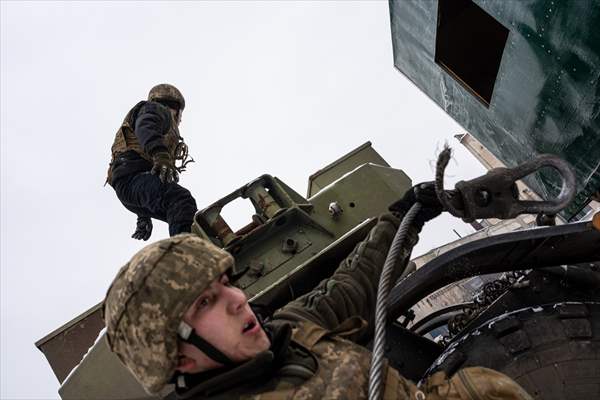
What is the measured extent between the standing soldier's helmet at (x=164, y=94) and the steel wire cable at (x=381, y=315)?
412 centimetres

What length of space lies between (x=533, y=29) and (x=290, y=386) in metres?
3.41

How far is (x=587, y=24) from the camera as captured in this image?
3.38 meters

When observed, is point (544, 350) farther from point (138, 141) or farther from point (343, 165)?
point (138, 141)

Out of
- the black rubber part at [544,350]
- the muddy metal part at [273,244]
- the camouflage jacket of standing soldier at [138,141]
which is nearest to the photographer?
the black rubber part at [544,350]

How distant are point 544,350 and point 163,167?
11.5 feet

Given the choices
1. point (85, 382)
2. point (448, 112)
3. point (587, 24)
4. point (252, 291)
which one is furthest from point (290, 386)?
point (448, 112)

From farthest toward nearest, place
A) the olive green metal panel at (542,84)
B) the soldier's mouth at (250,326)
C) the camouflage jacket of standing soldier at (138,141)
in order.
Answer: the camouflage jacket of standing soldier at (138,141) < the olive green metal panel at (542,84) < the soldier's mouth at (250,326)

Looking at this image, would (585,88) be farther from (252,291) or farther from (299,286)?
(252,291)

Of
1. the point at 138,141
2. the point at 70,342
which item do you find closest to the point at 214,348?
the point at 70,342

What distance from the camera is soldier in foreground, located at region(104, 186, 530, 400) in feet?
5.47

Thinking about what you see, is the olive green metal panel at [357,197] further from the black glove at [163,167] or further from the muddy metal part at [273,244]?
the black glove at [163,167]

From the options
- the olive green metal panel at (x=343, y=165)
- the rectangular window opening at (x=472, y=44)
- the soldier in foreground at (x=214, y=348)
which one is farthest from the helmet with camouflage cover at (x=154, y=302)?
the rectangular window opening at (x=472, y=44)

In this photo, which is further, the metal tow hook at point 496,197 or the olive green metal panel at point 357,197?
the olive green metal panel at point 357,197

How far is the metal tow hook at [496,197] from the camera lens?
7.16ft
